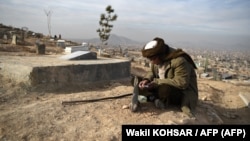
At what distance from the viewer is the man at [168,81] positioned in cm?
392

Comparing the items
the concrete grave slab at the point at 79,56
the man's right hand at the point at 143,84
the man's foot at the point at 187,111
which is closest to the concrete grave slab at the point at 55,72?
the concrete grave slab at the point at 79,56

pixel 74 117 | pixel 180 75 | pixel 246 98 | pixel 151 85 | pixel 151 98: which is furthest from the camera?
pixel 246 98

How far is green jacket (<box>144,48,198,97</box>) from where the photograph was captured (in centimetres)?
390

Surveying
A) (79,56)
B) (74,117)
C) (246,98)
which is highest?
(79,56)

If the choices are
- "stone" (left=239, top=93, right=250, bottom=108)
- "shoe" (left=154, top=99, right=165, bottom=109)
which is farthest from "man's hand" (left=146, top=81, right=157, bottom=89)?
"stone" (left=239, top=93, right=250, bottom=108)

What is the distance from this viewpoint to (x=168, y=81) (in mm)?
3938

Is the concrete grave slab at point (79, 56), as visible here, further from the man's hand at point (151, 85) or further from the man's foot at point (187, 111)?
the man's foot at point (187, 111)

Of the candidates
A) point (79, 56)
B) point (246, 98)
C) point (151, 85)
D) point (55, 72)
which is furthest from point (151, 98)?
point (79, 56)

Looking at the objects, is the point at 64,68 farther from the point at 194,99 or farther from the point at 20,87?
the point at 194,99

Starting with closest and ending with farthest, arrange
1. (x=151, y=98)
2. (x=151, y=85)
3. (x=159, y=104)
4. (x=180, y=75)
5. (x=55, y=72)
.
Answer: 1. (x=180, y=75)
2. (x=151, y=85)
3. (x=159, y=104)
4. (x=151, y=98)
5. (x=55, y=72)

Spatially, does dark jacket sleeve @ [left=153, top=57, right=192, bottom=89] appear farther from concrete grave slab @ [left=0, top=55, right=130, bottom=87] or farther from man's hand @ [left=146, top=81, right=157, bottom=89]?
concrete grave slab @ [left=0, top=55, right=130, bottom=87]

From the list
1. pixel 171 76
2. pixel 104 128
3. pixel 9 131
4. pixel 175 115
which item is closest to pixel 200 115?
pixel 175 115

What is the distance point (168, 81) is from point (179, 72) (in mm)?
218

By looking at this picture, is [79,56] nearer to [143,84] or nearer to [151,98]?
[151,98]
